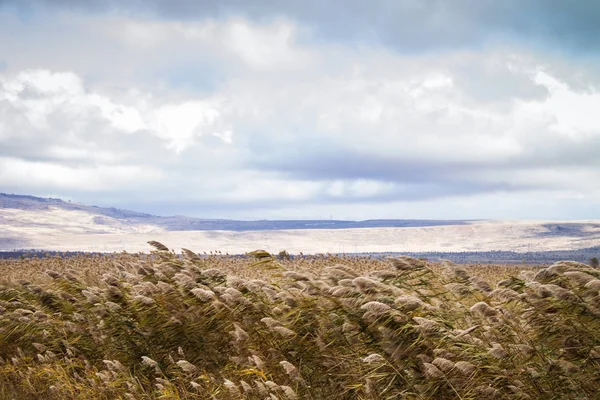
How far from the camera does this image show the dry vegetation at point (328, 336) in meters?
8.12

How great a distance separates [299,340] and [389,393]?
1982mm

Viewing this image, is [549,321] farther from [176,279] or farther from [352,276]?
[176,279]

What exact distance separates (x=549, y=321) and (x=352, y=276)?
277cm

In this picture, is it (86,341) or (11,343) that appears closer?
(86,341)

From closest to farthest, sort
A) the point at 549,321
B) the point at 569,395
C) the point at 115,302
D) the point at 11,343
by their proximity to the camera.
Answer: the point at 569,395 → the point at 549,321 → the point at 115,302 → the point at 11,343

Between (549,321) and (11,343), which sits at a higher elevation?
(549,321)

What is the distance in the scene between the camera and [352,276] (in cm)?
991

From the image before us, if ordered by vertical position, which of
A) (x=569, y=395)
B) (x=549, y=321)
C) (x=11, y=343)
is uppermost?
(x=549, y=321)

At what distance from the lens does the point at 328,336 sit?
32.3 feet

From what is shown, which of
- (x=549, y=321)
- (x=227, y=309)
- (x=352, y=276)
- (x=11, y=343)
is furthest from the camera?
(x=11, y=343)

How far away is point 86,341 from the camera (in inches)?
556

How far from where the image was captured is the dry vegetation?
26.6ft

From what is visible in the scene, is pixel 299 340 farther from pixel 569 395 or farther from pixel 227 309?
pixel 569 395

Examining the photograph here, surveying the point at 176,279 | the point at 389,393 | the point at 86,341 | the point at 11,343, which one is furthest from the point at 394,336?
the point at 11,343
